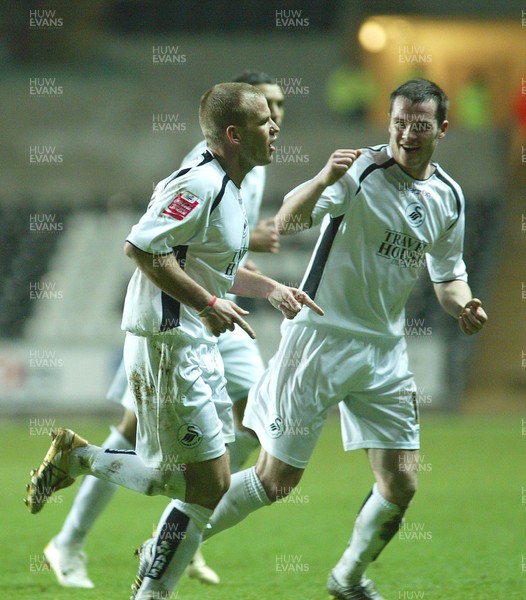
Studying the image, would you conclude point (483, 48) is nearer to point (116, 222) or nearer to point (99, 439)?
point (116, 222)

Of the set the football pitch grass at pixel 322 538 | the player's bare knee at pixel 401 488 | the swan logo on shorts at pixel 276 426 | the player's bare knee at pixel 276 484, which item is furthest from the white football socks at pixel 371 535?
the swan logo on shorts at pixel 276 426

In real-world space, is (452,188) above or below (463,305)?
above

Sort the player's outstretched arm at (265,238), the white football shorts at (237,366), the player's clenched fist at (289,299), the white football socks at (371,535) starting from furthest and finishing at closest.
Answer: the white football shorts at (237,366)
the player's outstretched arm at (265,238)
the white football socks at (371,535)
the player's clenched fist at (289,299)

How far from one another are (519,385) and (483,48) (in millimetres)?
8183

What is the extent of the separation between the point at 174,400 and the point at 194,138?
14018 millimetres

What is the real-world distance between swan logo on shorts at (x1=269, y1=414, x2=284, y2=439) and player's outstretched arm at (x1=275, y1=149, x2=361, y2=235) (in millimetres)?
848

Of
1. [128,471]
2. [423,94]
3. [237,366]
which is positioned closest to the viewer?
[128,471]

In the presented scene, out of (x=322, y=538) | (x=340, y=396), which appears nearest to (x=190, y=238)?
(x=340, y=396)

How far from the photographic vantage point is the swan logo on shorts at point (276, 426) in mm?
4613

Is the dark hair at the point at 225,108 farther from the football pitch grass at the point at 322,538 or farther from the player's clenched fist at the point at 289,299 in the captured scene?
the football pitch grass at the point at 322,538

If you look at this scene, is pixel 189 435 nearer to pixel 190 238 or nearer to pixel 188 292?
pixel 188 292

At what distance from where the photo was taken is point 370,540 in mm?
4641

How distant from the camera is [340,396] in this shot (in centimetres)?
466

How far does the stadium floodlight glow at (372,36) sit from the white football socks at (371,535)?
15490 mm
